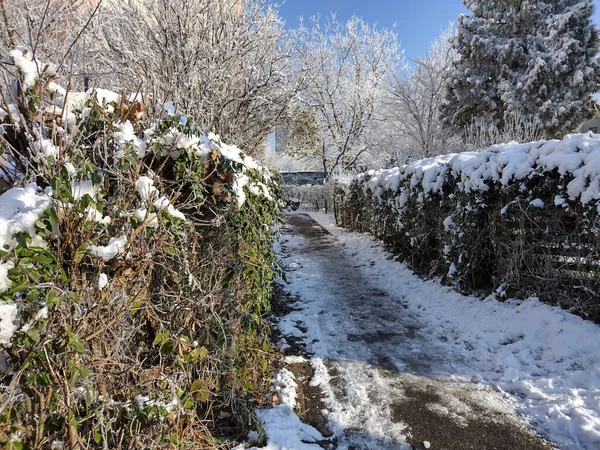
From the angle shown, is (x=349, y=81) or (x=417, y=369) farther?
(x=349, y=81)

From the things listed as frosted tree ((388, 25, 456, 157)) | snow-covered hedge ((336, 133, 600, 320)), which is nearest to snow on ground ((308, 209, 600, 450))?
snow-covered hedge ((336, 133, 600, 320))

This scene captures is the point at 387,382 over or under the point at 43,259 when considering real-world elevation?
under

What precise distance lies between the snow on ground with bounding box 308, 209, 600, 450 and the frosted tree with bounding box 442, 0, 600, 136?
40.0 feet

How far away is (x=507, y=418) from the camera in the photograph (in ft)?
9.48

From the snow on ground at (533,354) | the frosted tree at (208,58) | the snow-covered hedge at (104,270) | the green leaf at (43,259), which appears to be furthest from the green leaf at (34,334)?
the frosted tree at (208,58)

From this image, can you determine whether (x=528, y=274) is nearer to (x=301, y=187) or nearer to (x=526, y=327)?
(x=526, y=327)

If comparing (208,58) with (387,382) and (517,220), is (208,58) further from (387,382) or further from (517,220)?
(387,382)

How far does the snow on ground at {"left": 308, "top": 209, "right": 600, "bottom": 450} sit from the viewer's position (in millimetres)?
2791

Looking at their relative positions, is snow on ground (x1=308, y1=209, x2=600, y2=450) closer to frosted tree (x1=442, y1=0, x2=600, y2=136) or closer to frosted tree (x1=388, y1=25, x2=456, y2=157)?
frosted tree (x1=442, y1=0, x2=600, y2=136)

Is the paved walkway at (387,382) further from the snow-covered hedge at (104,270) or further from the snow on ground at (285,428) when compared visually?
the snow-covered hedge at (104,270)

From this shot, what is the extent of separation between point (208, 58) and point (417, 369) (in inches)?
227

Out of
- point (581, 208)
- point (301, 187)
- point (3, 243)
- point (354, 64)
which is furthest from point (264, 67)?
point (301, 187)

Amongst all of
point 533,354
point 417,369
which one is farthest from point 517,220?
point 417,369

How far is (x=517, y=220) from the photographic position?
4.69m
